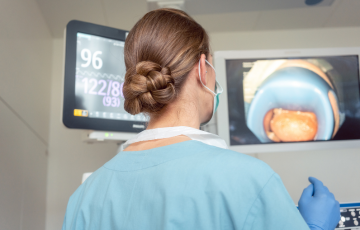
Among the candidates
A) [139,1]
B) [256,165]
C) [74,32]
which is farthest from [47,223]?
[256,165]

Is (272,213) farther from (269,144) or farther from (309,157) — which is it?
(309,157)

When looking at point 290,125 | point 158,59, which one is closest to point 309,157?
point 290,125

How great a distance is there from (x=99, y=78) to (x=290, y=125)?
3.14 feet

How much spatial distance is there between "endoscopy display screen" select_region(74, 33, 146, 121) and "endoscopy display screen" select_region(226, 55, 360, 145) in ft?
1.67

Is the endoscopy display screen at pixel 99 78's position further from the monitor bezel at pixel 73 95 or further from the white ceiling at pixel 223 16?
the white ceiling at pixel 223 16

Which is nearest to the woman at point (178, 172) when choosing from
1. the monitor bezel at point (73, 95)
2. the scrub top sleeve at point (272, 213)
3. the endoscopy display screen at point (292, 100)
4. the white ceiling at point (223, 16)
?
the scrub top sleeve at point (272, 213)

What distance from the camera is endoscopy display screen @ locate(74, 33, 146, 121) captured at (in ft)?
4.33

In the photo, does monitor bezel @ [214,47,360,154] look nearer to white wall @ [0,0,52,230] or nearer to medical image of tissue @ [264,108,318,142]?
medical image of tissue @ [264,108,318,142]

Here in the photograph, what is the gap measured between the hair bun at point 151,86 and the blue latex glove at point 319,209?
16.7 inches

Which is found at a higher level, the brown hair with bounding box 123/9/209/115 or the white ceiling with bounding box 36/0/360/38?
the white ceiling with bounding box 36/0/360/38

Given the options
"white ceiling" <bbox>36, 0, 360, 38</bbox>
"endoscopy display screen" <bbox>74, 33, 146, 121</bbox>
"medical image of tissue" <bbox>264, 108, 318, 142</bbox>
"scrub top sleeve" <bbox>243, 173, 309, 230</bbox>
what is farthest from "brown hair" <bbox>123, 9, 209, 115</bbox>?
"white ceiling" <bbox>36, 0, 360, 38</bbox>

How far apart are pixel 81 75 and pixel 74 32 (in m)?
0.20

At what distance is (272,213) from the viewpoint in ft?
1.78

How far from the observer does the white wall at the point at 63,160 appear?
82.4 inches
